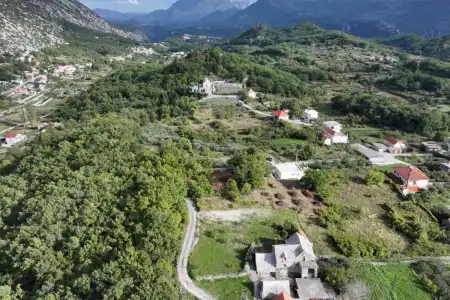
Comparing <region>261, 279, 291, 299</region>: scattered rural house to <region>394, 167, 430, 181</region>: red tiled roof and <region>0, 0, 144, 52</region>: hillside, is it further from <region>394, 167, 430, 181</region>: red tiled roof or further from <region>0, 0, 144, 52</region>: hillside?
<region>0, 0, 144, 52</region>: hillside

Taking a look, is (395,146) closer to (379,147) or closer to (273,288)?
(379,147)

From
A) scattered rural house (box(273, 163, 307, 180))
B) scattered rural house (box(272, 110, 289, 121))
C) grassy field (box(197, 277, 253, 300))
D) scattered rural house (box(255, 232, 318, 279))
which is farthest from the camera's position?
scattered rural house (box(272, 110, 289, 121))

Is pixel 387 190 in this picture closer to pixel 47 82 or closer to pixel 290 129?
pixel 290 129

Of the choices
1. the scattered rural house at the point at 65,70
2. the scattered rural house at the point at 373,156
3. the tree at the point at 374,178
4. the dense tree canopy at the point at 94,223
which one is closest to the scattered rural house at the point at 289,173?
the tree at the point at 374,178

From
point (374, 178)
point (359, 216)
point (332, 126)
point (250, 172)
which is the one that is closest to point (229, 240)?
point (250, 172)

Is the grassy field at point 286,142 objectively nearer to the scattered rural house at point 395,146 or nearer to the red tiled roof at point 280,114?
the red tiled roof at point 280,114

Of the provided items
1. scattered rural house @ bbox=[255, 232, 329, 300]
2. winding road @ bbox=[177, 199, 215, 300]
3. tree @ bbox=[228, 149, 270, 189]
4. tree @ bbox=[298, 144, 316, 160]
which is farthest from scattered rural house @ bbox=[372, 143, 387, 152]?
winding road @ bbox=[177, 199, 215, 300]
